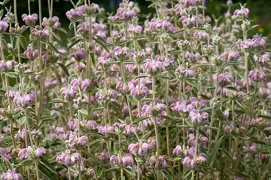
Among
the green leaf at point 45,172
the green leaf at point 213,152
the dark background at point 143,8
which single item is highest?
the dark background at point 143,8

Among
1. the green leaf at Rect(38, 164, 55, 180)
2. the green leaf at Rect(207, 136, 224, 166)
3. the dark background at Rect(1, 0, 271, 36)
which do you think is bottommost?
the green leaf at Rect(38, 164, 55, 180)

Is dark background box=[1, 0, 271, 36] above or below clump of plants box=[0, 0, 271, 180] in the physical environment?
above

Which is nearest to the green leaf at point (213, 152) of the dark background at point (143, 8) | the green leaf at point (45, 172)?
the green leaf at point (45, 172)

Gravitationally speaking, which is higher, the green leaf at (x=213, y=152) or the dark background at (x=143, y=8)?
the dark background at (x=143, y=8)

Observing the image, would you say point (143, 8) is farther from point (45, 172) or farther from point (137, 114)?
point (45, 172)

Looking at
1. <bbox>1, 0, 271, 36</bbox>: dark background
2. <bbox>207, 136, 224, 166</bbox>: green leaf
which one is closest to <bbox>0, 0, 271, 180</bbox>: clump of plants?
<bbox>207, 136, 224, 166</bbox>: green leaf

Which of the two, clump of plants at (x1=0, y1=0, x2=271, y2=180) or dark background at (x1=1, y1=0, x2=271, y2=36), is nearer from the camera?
clump of plants at (x1=0, y1=0, x2=271, y2=180)

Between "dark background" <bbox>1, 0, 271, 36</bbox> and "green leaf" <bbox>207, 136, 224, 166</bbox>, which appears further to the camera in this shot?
"dark background" <bbox>1, 0, 271, 36</bbox>

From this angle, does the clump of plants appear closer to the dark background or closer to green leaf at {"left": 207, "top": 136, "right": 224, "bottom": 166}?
green leaf at {"left": 207, "top": 136, "right": 224, "bottom": 166}

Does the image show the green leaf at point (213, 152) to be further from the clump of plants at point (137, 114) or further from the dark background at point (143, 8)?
the dark background at point (143, 8)

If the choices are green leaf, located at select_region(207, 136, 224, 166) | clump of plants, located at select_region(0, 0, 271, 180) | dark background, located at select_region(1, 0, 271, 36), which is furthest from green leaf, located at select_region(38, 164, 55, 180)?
dark background, located at select_region(1, 0, 271, 36)

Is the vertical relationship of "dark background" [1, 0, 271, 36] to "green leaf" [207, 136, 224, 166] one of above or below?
above

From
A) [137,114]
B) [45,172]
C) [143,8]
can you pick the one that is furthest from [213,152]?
[143,8]

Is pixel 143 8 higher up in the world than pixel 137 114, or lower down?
higher up
